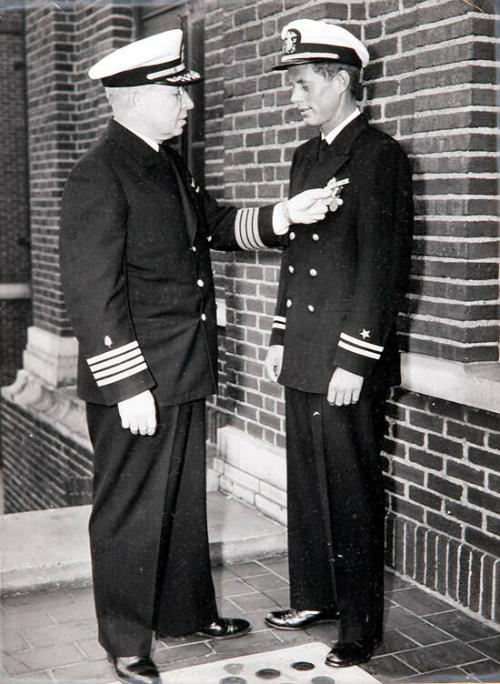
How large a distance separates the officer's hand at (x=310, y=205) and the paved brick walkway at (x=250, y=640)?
162 cm

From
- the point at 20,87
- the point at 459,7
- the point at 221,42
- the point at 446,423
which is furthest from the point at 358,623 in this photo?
the point at 20,87

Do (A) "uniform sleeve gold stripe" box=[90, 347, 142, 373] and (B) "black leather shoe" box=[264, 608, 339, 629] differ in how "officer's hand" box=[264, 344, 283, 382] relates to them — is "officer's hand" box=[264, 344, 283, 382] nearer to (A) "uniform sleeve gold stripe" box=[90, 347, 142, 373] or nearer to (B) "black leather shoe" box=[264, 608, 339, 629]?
(A) "uniform sleeve gold stripe" box=[90, 347, 142, 373]

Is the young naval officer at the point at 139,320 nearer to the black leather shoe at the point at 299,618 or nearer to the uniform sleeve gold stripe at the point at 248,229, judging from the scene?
the uniform sleeve gold stripe at the point at 248,229

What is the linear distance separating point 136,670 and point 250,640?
1.78 ft

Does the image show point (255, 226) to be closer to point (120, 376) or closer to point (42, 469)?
point (120, 376)

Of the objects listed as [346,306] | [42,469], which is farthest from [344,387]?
[42,469]

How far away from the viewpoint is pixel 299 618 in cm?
395

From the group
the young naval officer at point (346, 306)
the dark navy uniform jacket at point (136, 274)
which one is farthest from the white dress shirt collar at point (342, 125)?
the dark navy uniform jacket at point (136, 274)

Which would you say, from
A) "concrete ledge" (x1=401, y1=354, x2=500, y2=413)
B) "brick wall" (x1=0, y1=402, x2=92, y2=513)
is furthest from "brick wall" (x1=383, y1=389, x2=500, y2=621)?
"brick wall" (x1=0, y1=402, x2=92, y2=513)

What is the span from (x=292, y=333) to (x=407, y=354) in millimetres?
777

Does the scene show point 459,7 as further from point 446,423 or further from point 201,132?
point 201,132

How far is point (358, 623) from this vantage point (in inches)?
141

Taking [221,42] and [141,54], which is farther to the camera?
[221,42]

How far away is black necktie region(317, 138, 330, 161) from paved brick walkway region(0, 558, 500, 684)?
184 cm
